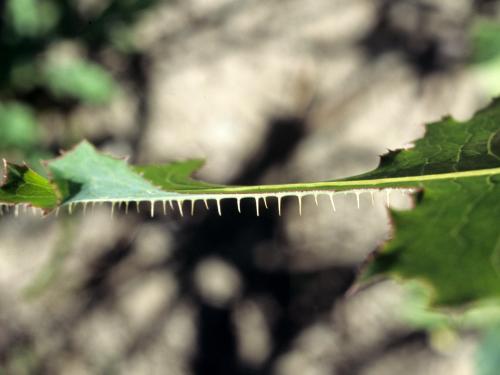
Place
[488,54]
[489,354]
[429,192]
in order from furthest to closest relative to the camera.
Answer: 1. [488,54]
2. [489,354]
3. [429,192]

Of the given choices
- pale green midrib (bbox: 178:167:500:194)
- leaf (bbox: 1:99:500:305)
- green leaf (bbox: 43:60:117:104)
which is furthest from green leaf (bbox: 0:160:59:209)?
green leaf (bbox: 43:60:117:104)

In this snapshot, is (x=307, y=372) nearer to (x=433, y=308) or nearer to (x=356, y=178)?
(x=356, y=178)

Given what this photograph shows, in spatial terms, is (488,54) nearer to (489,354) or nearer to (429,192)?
(489,354)

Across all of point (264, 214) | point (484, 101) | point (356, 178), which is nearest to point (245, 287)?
point (264, 214)

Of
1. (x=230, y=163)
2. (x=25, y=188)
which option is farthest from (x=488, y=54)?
(x=25, y=188)

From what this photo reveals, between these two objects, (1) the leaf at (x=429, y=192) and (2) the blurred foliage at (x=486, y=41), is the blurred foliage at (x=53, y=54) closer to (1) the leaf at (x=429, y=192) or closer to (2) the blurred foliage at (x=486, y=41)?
(2) the blurred foliage at (x=486, y=41)

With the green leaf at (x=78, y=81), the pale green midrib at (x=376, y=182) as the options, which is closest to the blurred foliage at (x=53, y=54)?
the green leaf at (x=78, y=81)

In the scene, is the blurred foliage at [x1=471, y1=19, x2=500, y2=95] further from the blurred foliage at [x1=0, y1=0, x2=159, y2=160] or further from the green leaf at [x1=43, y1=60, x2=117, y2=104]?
the green leaf at [x1=43, y1=60, x2=117, y2=104]
